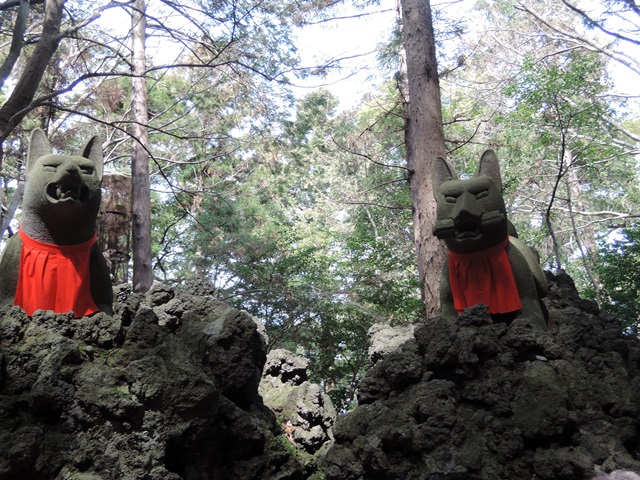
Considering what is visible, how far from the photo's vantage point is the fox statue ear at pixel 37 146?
4450 millimetres

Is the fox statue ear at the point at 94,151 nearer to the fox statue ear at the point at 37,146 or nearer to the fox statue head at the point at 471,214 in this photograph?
the fox statue ear at the point at 37,146

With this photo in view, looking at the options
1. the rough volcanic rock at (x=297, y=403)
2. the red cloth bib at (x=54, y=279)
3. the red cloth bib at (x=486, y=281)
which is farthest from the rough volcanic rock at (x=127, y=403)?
the red cloth bib at (x=486, y=281)

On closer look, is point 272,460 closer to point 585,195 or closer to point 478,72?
point 585,195

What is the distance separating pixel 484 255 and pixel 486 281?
0.61 feet

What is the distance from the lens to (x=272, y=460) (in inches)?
134

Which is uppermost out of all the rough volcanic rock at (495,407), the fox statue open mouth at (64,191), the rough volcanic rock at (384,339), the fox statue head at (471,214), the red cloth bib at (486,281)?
the fox statue open mouth at (64,191)

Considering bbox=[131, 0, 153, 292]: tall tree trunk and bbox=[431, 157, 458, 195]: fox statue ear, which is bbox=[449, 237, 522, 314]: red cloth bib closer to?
bbox=[431, 157, 458, 195]: fox statue ear

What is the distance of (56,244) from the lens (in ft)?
13.5

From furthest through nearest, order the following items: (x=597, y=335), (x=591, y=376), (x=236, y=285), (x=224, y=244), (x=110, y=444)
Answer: (x=224, y=244) → (x=236, y=285) → (x=597, y=335) → (x=591, y=376) → (x=110, y=444)

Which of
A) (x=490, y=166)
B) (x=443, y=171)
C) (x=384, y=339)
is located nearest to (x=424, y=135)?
(x=443, y=171)

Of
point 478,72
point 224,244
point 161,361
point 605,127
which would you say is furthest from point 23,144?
point 478,72

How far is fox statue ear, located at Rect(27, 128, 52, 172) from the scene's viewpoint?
14.6 feet

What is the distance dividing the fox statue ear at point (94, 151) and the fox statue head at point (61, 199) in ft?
0.55

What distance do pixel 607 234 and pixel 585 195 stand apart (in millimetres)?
1256
